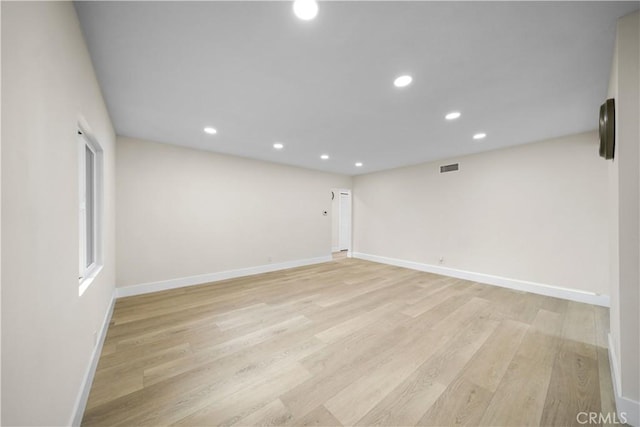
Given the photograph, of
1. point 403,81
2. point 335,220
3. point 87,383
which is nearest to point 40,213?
point 87,383

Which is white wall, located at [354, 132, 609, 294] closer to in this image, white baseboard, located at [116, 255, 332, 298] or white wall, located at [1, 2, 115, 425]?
white baseboard, located at [116, 255, 332, 298]

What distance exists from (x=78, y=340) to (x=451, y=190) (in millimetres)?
5535

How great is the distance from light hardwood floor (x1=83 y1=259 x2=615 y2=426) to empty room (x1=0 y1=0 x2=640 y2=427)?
21mm

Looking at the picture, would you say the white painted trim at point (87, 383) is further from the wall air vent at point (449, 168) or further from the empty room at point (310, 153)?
the wall air vent at point (449, 168)

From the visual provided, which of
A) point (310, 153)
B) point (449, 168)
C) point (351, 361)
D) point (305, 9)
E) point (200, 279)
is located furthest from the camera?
point (449, 168)

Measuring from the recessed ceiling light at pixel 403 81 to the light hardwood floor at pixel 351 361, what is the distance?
2475mm

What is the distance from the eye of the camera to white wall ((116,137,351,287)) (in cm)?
353

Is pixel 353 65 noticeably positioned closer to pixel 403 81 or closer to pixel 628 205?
pixel 403 81

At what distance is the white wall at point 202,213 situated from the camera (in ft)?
11.6

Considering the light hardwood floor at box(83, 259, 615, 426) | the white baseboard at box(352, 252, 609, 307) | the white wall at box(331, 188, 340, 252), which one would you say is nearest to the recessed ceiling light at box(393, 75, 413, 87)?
the light hardwood floor at box(83, 259, 615, 426)

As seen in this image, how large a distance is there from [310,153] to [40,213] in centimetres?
372

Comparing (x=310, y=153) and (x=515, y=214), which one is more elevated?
(x=310, y=153)

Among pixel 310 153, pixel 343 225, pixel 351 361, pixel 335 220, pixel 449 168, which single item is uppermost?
pixel 310 153

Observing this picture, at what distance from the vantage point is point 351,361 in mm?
1932
